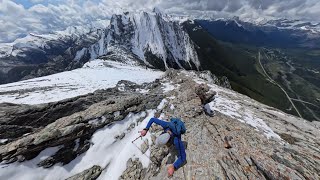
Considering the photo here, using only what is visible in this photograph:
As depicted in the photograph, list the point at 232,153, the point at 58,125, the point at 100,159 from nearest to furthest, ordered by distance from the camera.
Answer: the point at 100,159, the point at 232,153, the point at 58,125

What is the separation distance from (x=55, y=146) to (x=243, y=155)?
1355 centimetres

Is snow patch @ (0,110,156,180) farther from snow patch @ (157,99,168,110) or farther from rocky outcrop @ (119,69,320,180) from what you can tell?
snow patch @ (157,99,168,110)

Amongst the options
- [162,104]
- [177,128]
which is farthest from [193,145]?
[162,104]

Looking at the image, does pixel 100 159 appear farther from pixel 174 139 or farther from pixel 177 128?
pixel 177 128

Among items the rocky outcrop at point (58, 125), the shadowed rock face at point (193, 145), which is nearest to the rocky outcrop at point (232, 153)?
the shadowed rock face at point (193, 145)

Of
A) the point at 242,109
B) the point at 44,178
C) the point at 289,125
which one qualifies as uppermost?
the point at 44,178

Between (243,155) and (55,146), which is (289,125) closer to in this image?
(243,155)

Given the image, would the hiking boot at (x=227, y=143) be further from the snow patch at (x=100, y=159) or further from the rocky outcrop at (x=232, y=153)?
the snow patch at (x=100, y=159)

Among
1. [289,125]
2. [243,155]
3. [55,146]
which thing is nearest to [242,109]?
[289,125]

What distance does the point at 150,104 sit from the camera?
2417 centimetres

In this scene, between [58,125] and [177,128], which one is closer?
[177,128]

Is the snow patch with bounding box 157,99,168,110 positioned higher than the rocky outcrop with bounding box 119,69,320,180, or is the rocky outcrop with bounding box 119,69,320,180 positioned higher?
the snow patch with bounding box 157,99,168,110

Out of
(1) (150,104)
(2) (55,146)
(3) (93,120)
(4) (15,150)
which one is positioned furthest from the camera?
(1) (150,104)

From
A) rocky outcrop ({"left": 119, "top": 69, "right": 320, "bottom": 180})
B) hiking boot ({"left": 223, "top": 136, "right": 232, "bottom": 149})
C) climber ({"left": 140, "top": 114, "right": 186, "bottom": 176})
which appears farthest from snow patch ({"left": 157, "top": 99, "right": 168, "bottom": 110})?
hiking boot ({"left": 223, "top": 136, "right": 232, "bottom": 149})
